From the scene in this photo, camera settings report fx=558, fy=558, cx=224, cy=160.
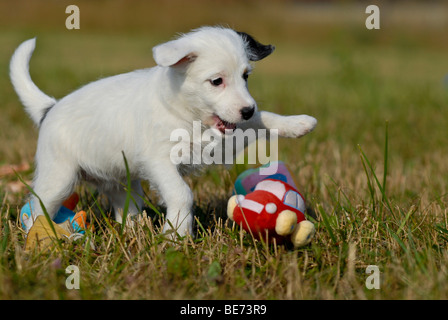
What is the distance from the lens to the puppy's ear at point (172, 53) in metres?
2.63

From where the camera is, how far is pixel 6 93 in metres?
8.23

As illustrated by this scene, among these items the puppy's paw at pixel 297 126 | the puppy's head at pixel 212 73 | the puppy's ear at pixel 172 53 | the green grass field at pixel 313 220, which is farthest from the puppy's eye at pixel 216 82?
the green grass field at pixel 313 220

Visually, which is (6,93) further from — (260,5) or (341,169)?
(260,5)

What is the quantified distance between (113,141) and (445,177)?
2.64m

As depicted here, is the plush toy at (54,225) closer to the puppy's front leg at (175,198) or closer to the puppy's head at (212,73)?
the puppy's front leg at (175,198)

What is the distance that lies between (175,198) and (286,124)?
74 cm

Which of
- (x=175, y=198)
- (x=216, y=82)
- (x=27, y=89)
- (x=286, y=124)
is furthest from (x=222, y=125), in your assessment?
(x=27, y=89)

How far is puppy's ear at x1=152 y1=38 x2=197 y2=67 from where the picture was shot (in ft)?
8.64

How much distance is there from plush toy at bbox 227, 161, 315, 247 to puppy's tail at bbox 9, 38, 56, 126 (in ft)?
4.97

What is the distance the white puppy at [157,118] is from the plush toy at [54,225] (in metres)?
0.06

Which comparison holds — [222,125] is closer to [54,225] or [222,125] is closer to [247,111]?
[247,111]

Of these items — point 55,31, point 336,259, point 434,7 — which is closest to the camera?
point 336,259
